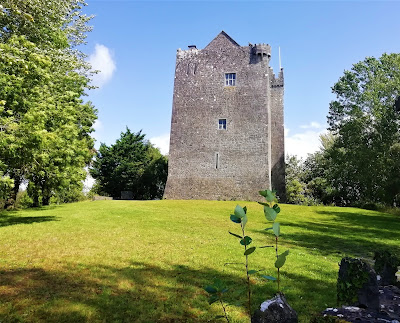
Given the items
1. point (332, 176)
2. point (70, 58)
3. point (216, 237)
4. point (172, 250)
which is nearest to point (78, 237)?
point (172, 250)

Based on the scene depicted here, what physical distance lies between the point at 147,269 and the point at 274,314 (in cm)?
551

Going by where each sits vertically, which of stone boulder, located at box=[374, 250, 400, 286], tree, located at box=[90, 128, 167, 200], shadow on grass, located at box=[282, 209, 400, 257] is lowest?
shadow on grass, located at box=[282, 209, 400, 257]

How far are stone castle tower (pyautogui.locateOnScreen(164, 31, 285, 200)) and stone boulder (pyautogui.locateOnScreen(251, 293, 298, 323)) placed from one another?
29.4 m

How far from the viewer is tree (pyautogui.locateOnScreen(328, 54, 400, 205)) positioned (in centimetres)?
3064

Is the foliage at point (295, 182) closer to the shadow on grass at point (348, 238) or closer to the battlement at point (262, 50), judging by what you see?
the battlement at point (262, 50)

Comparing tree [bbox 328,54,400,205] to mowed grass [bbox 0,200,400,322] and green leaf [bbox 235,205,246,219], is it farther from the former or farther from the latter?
green leaf [bbox 235,205,246,219]

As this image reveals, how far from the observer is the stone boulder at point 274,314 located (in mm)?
3281

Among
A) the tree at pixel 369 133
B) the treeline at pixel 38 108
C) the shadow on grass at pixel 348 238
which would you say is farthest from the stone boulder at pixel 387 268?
the tree at pixel 369 133

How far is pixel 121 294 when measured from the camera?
6387 millimetres

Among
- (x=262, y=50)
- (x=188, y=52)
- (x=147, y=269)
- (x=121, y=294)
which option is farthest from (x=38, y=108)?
(x=262, y=50)

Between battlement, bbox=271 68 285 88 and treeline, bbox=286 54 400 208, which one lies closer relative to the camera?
treeline, bbox=286 54 400 208

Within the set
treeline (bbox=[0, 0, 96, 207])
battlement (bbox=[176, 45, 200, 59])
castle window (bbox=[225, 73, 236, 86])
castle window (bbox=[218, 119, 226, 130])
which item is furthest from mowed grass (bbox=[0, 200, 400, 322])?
battlement (bbox=[176, 45, 200, 59])

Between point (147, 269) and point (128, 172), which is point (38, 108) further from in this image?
point (128, 172)

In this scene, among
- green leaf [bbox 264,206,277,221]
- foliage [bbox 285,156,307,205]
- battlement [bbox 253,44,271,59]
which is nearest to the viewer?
green leaf [bbox 264,206,277,221]
